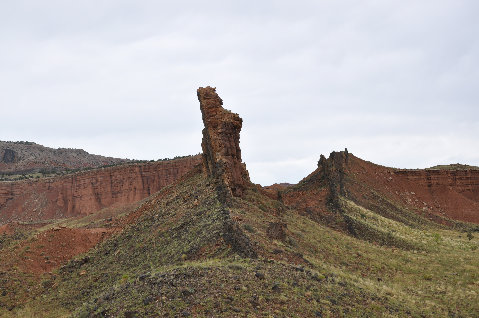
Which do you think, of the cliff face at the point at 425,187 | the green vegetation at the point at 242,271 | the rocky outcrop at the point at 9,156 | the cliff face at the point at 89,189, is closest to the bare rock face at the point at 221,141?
the green vegetation at the point at 242,271

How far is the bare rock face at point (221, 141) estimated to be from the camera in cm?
3409

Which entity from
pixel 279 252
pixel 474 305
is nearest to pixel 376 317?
pixel 279 252

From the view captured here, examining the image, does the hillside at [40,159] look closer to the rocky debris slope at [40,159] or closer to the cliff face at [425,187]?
the rocky debris slope at [40,159]

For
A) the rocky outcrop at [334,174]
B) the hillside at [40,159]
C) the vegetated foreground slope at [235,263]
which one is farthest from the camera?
the hillside at [40,159]

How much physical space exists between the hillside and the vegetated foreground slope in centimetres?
9992

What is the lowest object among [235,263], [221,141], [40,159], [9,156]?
[235,263]

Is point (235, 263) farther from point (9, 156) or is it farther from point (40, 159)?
point (9, 156)

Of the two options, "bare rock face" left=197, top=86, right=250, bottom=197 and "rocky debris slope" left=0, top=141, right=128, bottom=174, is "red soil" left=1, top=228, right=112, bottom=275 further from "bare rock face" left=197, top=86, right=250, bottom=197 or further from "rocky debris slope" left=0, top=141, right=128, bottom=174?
"rocky debris slope" left=0, top=141, right=128, bottom=174

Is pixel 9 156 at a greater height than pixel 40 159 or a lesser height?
greater

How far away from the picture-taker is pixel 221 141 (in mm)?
35031

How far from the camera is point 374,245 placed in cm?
4275

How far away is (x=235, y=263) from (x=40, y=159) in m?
143

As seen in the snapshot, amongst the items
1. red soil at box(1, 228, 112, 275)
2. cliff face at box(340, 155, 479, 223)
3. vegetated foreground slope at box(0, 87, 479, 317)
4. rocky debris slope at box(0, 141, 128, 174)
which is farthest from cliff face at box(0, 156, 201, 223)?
red soil at box(1, 228, 112, 275)

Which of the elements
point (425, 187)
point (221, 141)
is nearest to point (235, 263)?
point (221, 141)
